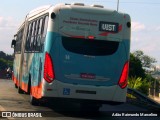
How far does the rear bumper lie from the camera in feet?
44.8

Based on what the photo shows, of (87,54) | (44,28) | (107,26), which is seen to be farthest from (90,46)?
(44,28)

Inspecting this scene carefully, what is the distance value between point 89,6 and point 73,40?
124 centimetres

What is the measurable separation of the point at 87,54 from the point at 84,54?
0.09 m

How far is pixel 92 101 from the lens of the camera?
14039mm

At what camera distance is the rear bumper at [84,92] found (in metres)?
13.6

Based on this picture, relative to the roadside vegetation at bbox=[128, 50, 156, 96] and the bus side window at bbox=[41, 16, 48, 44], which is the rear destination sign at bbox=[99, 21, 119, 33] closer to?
the bus side window at bbox=[41, 16, 48, 44]

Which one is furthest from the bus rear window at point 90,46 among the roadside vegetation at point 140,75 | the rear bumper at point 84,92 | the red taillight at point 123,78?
the roadside vegetation at point 140,75

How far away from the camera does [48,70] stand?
13727 millimetres

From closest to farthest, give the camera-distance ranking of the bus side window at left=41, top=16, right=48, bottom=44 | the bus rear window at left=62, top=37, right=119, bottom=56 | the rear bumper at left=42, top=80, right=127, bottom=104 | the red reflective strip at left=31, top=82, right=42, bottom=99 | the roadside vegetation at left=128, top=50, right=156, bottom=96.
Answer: the rear bumper at left=42, top=80, right=127, bottom=104, the bus rear window at left=62, top=37, right=119, bottom=56, the red reflective strip at left=31, top=82, right=42, bottom=99, the bus side window at left=41, top=16, right=48, bottom=44, the roadside vegetation at left=128, top=50, right=156, bottom=96

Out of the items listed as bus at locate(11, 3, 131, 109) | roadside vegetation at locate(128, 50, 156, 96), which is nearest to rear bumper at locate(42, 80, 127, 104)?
bus at locate(11, 3, 131, 109)

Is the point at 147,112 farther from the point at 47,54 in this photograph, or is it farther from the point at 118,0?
the point at 118,0

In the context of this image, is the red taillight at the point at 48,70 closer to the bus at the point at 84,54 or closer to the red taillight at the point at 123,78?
the bus at the point at 84,54

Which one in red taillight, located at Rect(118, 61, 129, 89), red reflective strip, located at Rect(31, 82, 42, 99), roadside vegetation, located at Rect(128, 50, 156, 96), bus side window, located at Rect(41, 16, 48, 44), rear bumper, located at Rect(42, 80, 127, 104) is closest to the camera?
rear bumper, located at Rect(42, 80, 127, 104)

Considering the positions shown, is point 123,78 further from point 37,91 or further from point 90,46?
point 37,91
